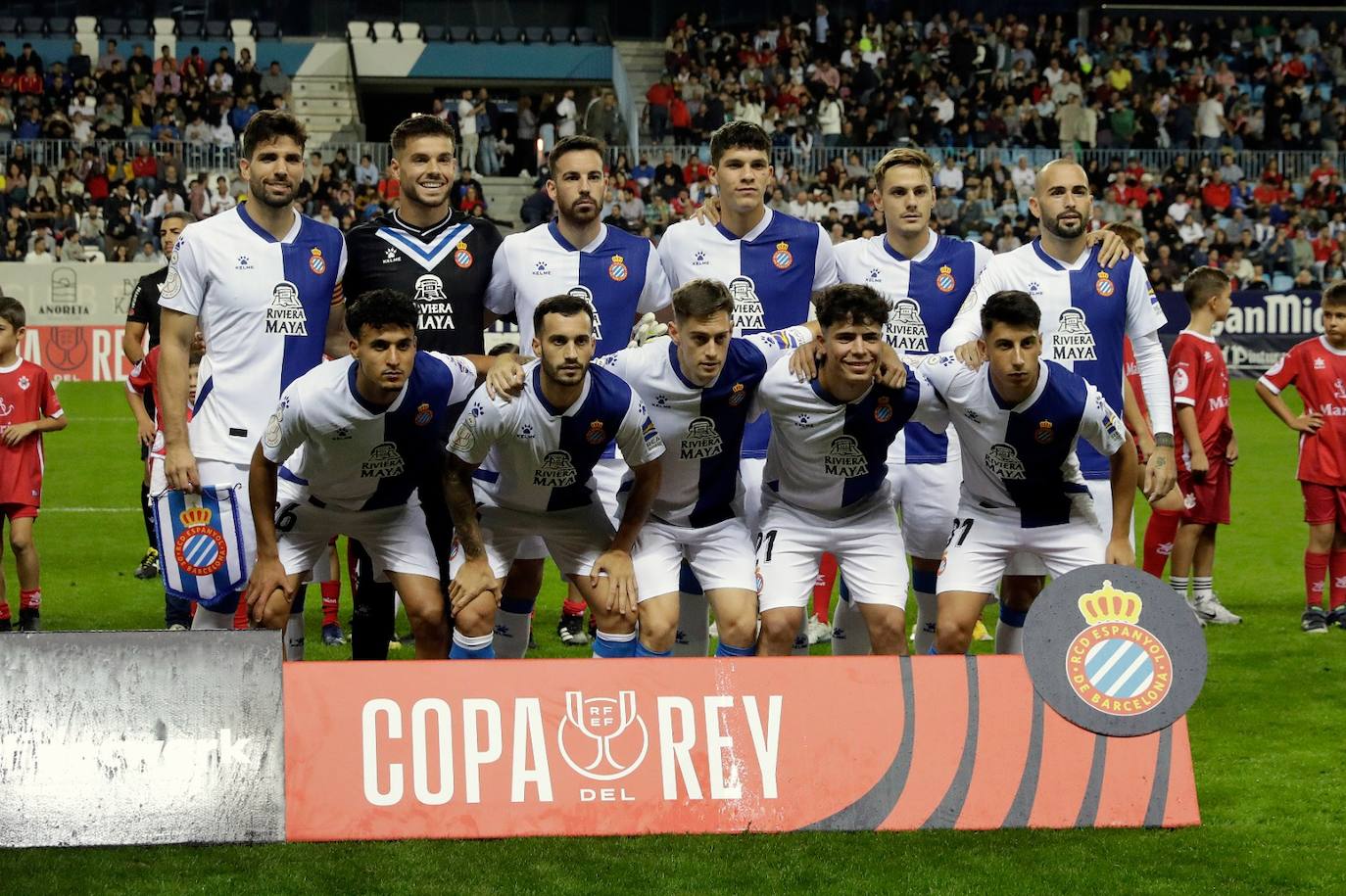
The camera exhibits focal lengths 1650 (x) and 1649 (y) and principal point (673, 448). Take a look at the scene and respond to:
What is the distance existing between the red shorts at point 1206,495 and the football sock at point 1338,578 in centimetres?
62

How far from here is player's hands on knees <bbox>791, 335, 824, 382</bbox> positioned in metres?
5.95

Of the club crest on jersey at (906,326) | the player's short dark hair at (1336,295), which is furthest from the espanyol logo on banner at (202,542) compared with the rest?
the player's short dark hair at (1336,295)

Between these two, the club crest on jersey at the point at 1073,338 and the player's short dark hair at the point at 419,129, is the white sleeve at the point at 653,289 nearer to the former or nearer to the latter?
the player's short dark hair at the point at 419,129

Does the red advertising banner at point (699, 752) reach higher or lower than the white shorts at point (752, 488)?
lower

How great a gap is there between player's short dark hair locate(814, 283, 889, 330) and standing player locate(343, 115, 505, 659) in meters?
1.52

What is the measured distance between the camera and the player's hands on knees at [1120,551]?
6066 mm

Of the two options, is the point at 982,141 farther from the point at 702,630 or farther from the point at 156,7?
the point at 702,630

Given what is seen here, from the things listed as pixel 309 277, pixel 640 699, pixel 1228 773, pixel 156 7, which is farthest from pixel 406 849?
pixel 156 7

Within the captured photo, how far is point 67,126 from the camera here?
1134 inches

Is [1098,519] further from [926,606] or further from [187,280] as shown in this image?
[187,280]

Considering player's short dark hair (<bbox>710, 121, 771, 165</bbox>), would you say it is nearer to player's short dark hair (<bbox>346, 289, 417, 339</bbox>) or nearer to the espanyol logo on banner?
player's short dark hair (<bbox>346, 289, 417, 339</bbox>)

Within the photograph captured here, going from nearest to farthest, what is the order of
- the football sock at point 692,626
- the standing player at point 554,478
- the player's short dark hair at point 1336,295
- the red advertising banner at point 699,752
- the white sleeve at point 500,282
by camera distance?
the red advertising banner at point 699,752
the standing player at point 554,478
the white sleeve at point 500,282
the football sock at point 692,626
the player's short dark hair at point 1336,295

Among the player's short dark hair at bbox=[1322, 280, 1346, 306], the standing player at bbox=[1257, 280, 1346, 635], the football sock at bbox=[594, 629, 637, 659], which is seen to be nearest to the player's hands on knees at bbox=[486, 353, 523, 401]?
the football sock at bbox=[594, 629, 637, 659]

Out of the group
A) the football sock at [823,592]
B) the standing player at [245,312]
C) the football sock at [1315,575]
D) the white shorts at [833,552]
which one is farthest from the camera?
the football sock at [1315,575]
